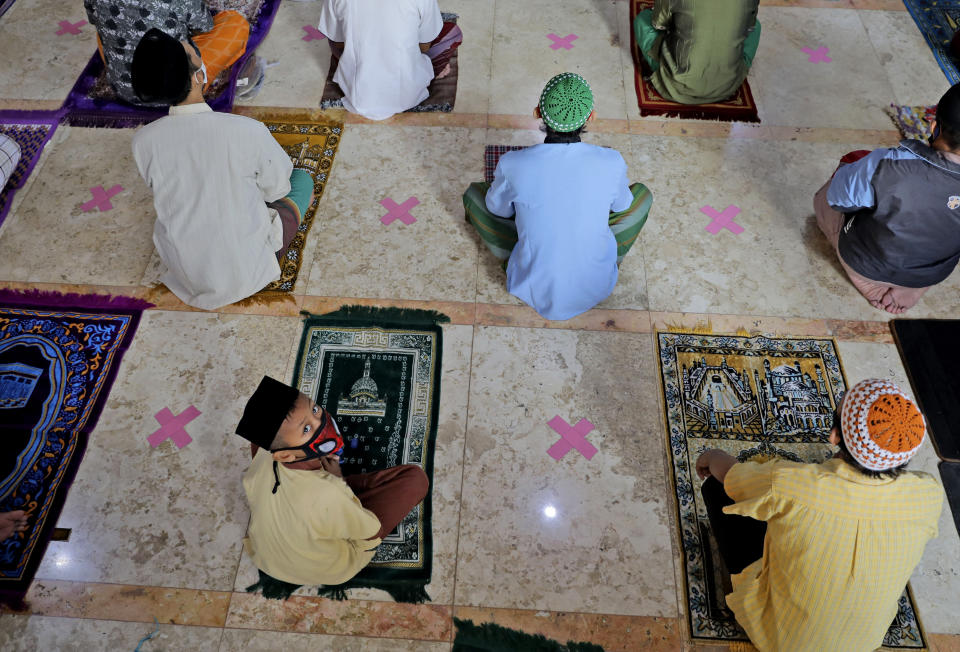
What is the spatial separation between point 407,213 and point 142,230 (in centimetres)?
118

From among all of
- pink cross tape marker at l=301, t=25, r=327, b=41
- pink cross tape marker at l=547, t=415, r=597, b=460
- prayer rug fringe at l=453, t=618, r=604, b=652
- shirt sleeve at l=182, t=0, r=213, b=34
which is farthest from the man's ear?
pink cross tape marker at l=301, t=25, r=327, b=41

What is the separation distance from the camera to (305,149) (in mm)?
3068

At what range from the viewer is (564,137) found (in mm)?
2141

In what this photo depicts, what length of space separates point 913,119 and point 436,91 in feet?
8.02

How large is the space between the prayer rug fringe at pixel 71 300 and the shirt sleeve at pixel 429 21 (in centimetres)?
177

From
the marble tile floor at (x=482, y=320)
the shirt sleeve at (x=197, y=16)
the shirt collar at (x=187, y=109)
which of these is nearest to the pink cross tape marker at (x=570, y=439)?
the marble tile floor at (x=482, y=320)

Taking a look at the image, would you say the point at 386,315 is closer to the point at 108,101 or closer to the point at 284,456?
the point at 284,456

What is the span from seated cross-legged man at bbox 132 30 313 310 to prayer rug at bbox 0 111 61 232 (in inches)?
41.9

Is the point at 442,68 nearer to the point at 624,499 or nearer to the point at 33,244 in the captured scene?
the point at 33,244

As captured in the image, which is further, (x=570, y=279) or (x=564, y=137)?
(x=570, y=279)

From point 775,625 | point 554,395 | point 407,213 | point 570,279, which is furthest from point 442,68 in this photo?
point 775,625

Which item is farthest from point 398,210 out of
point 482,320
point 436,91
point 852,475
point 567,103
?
point 852,475

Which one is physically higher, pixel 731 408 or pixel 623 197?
pixel 623 197

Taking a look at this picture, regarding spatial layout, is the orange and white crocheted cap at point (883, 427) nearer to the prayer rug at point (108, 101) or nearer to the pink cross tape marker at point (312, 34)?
the prayer rug at point (108, 101)
